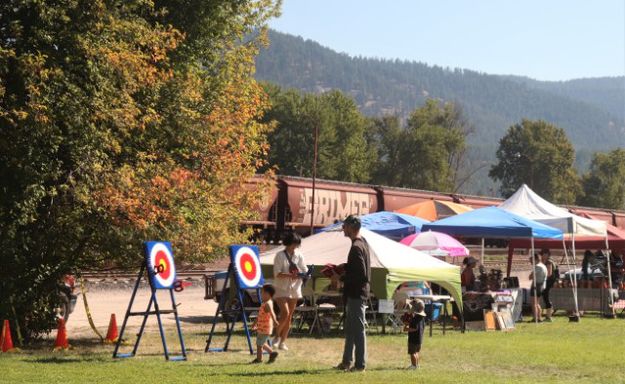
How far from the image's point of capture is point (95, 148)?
52.2ft

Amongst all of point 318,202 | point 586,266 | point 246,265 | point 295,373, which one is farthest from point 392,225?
point 318,202

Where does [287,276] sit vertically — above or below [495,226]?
below

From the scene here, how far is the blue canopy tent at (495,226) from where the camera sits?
24891 mm

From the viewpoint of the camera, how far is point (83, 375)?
39.8 ft

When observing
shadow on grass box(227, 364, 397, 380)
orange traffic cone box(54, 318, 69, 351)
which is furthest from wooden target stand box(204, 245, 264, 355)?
orange traffic cone box(54, 318, 69, 351)

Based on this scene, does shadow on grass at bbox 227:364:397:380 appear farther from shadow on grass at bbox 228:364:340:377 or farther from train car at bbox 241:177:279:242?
train car at bbox 241:177:279:242

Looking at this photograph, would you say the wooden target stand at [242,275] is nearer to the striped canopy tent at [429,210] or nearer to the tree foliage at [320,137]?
the striped canopy tent at [429,210]

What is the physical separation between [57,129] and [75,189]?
3.38 ft

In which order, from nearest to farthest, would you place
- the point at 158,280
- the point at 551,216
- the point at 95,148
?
the point at 158,280
the point at 95,148
the point at 551,216

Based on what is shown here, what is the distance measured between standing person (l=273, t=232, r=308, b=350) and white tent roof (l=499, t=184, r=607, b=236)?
13577 millimetres

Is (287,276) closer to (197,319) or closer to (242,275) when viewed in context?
(242,275)

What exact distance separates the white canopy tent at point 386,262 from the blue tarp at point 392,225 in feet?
25.2

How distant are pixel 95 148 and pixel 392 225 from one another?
1476 cm

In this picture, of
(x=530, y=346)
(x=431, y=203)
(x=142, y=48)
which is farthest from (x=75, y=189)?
(x=431, y=203)
